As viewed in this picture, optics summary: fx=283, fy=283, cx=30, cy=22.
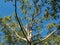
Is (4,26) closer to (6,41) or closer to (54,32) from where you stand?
(6,41)

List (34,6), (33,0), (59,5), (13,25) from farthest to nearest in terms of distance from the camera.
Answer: (13,25), (34,6), (33,0), (59,5)

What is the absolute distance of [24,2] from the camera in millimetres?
23562

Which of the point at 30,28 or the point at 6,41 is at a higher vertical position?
the point at 30,28

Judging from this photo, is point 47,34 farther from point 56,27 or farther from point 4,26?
point 4,26

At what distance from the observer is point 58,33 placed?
22500mm

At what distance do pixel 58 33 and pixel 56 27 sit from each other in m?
0.55

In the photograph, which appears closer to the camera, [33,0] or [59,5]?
[59,5]

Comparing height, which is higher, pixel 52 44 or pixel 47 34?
pixel 47 34

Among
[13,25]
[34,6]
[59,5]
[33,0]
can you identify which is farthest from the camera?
[13,25]

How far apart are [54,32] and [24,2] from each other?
3558 mm

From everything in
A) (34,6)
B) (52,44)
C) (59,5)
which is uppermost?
(59,5)

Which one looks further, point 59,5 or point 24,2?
point 24,2

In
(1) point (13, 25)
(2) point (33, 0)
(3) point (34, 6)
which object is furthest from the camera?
(1) point (13, 25)

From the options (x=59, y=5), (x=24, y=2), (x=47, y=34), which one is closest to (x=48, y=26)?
(x=47, y=34)
